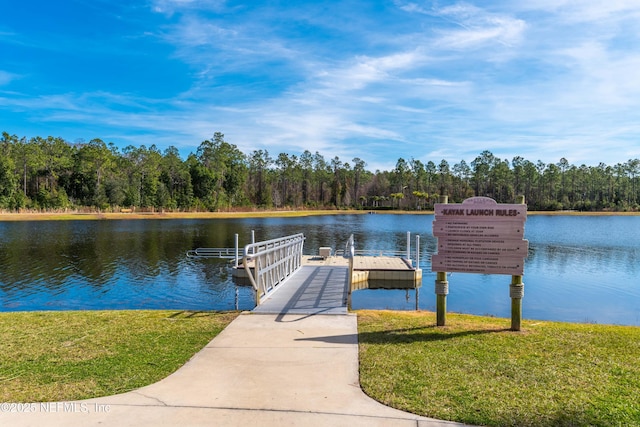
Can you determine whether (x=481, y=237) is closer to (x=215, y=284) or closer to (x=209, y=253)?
(x=215, y=284)

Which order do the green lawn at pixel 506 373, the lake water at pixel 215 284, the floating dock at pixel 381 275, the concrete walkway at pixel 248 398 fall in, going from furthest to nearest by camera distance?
the floating dock at pixel 381 275 → the lake water at pixel 215 284 → the green lawn at pixel 506 373 → the concrete walkway at pixel 248 398

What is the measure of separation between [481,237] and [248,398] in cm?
492

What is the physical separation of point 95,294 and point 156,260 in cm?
836

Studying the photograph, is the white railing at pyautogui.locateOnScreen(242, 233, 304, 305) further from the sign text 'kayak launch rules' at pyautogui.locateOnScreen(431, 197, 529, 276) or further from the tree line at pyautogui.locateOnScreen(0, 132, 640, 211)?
the tree line at pyautogui.locateOnScreen(0, 132, 640, 211)

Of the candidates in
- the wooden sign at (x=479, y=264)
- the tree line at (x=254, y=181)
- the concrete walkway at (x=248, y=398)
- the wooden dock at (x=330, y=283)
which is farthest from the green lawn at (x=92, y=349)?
the tree line at (x=254, y=181)

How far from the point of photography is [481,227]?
7461 millimetres

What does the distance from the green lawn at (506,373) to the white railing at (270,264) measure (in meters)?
2.81

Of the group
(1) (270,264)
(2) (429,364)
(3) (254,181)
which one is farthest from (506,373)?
(3) (254,181)

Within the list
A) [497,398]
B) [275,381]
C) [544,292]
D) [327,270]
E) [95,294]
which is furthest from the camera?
[544,292]

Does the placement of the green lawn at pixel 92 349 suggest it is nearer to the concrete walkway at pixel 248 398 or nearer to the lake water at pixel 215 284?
the concrete walkway at pixel 248 398

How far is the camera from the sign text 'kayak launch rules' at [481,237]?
7309 millimetres

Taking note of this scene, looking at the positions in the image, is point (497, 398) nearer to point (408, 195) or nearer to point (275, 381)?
point (275, 381)

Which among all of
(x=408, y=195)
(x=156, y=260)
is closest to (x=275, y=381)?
(x=156, y=260)

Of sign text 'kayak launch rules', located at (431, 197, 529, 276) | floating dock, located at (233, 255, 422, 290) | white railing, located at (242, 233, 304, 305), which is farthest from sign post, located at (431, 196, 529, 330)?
floating dock, located at (233, 255, 422, 290)
